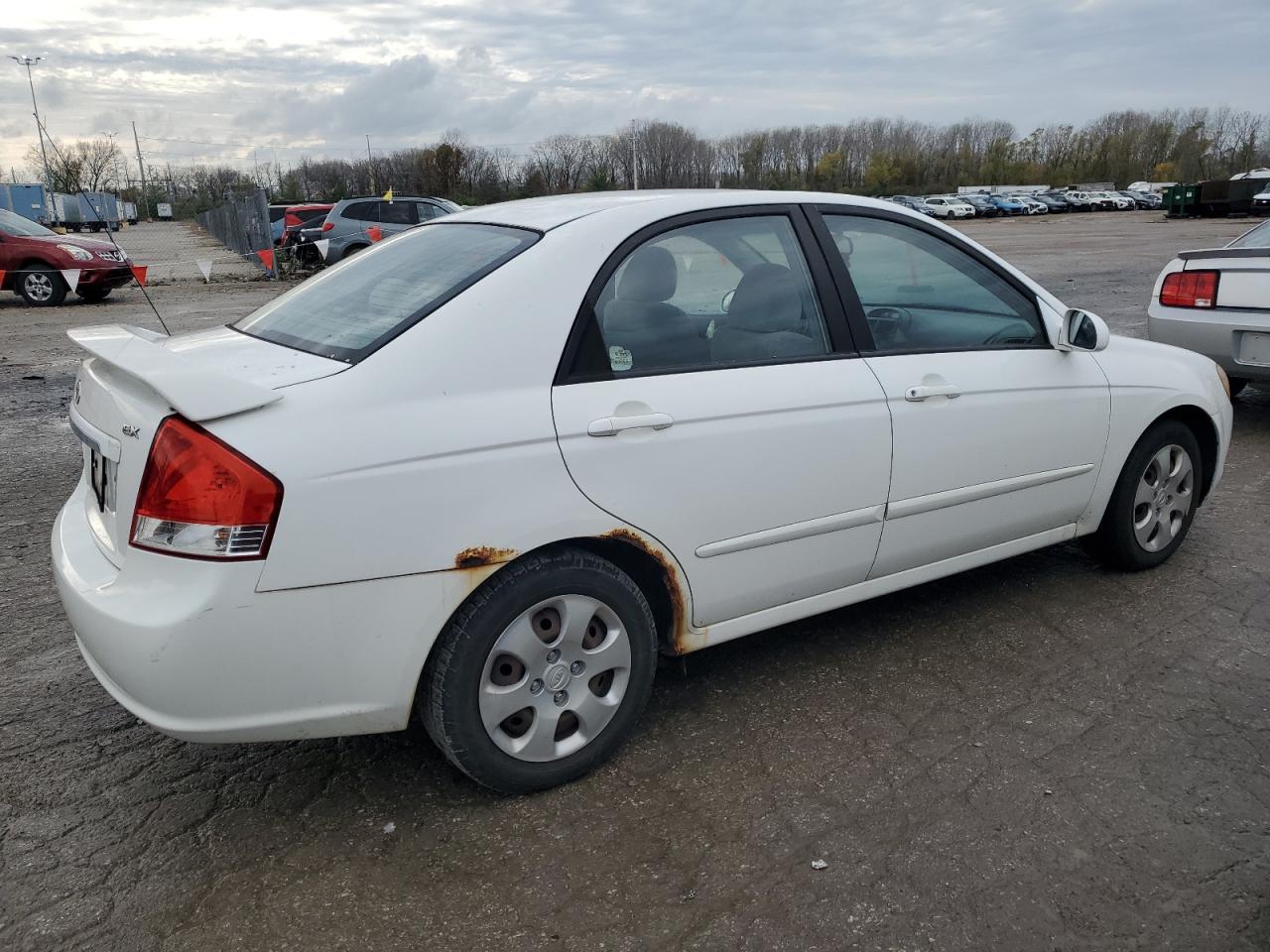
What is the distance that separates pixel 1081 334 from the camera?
376 cm

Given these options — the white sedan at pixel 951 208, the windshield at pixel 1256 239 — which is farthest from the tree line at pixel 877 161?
the windshield at pixel 1256 239

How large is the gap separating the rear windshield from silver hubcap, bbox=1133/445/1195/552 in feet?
9.30

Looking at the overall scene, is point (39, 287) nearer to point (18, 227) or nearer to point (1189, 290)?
point (18, 227)

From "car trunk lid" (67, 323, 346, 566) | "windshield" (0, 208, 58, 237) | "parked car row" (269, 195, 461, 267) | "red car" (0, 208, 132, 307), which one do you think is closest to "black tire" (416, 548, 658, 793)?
"car trunk lid" (67, 323, 346, 566)

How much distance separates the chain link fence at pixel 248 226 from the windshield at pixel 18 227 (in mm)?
4337

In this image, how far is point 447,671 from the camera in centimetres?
258

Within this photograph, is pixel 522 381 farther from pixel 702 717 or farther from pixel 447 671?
pixel 702 717

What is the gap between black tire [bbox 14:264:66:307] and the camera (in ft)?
52.7

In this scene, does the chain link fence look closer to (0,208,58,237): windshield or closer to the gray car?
the gray car

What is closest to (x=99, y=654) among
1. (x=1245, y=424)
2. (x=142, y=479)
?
(x=142, y=479)

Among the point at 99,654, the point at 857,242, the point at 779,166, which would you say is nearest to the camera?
the point at 99,654

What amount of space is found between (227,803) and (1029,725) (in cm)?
239

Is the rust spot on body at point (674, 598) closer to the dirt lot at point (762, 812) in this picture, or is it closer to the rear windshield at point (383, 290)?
Answer: the dirt lot at point (762, 812)

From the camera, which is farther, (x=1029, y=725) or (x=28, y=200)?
(x=28, y=200)
